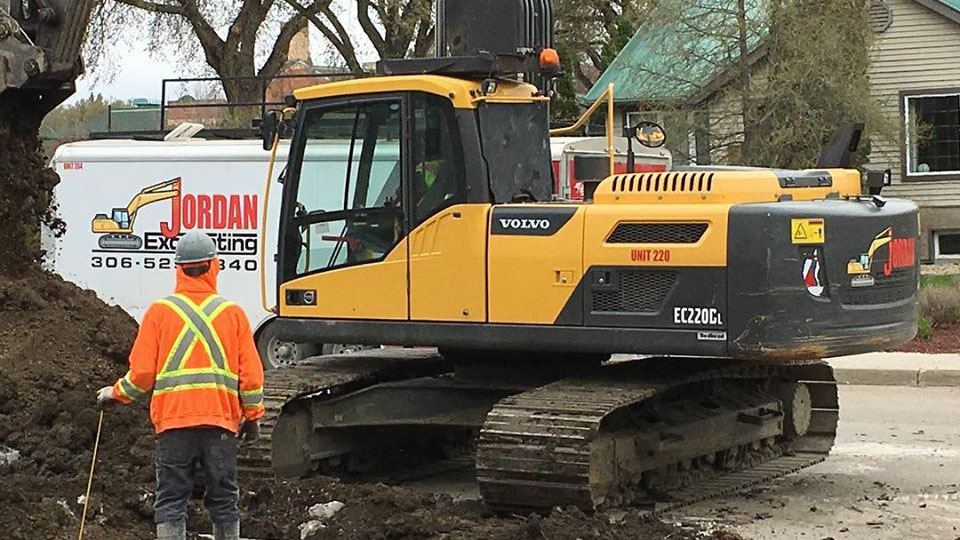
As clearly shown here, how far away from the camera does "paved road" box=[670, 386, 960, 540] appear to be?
29.5ft

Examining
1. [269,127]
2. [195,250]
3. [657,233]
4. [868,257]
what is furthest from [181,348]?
[868,257]

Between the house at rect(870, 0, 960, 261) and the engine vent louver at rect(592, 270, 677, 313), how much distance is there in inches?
828

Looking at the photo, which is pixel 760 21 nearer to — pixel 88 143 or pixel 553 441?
pixel 88 143

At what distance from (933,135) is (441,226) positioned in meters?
21.9

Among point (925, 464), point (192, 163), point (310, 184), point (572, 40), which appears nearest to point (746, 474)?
point (925, 464)

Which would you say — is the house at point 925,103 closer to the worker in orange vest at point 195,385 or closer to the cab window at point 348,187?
the cab window at point 348,187

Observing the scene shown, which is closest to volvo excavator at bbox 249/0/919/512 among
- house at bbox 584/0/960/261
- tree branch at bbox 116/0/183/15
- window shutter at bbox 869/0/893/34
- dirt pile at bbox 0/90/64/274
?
dirt pile at bbox 0/90/64/274

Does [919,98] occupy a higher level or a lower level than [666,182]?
higher

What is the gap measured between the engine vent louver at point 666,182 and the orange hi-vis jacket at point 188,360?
2993 mm

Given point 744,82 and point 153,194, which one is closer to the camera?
point 153,194

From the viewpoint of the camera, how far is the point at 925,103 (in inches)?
1164

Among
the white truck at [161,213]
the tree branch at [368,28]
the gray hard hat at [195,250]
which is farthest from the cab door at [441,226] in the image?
the tree branch at [368,28]

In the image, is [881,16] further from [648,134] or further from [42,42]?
[42,42]

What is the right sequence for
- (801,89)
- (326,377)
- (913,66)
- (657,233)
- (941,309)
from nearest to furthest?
(657,233) < (326,377) < (941,309) < (801,89) < (913,66)
